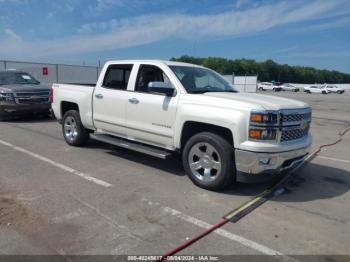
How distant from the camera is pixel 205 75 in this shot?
6.26 m

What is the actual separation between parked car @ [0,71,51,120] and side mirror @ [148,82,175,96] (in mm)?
7488

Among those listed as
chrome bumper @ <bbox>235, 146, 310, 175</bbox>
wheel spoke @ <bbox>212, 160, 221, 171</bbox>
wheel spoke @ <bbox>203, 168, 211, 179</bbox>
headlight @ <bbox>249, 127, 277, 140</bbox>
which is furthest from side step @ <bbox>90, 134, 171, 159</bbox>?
headlight @ <bbox>249, 127, 277, 140</bbox>

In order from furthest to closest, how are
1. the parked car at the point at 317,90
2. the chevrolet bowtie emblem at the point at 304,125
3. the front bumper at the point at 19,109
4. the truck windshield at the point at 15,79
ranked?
1. the parked car at the point at 317,90
2. the truck windshield at the point at 15,79
3. the front bumper at the point at 19,109
4. the chevrolet bowtie emblem at the point at 304,125

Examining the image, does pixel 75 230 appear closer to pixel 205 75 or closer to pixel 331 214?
pixel 331 214

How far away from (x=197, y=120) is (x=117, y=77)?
238 cm

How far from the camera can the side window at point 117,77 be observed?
6.53m

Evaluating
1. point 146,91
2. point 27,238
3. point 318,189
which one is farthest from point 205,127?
point 27,238

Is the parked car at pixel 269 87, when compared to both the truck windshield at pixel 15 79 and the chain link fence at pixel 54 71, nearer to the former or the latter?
the chain link fence at pixel 54 71

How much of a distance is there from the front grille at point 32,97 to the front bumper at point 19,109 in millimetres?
120

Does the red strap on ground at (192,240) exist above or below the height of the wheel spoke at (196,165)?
below

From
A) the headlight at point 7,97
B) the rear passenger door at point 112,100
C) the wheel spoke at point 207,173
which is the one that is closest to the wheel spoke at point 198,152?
the wheel spoke at point 207,173

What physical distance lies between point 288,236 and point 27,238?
281 cm

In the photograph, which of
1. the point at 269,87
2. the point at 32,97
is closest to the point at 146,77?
the point at 32,97

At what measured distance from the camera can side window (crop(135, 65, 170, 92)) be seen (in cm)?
612
